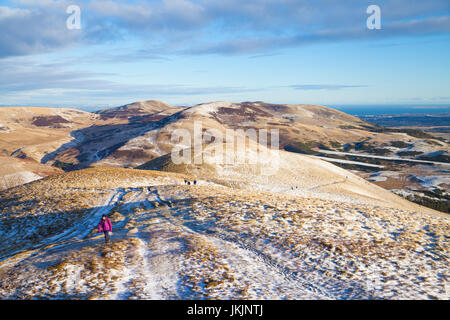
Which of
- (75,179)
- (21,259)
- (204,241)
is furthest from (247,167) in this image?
(21,259)

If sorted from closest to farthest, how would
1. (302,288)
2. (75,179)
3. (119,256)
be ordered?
(302,288) < (119,256) < (75,179)

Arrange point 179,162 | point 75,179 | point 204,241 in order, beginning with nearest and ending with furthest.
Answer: point 204,241 < point 75,179 < point 179,162

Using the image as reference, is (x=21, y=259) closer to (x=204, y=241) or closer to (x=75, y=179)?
(x=204, y=241)

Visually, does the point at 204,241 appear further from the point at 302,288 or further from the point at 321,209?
the point at 321,209

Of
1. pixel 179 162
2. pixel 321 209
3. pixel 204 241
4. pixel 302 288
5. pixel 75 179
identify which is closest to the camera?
pixel 302 288
